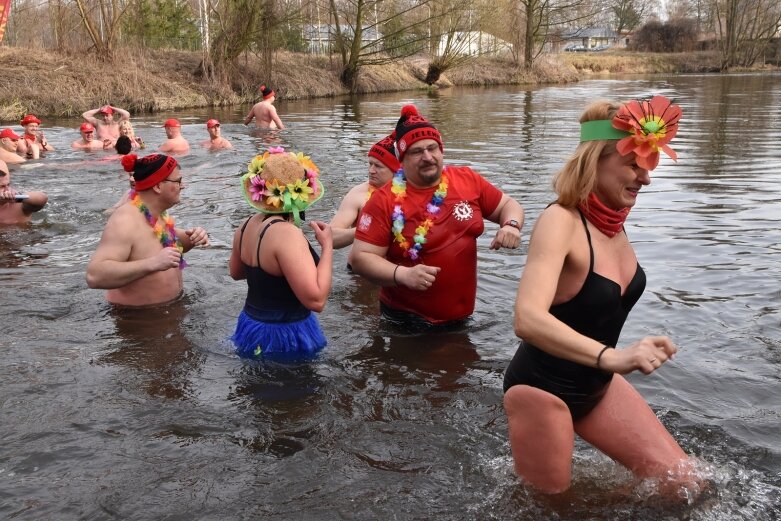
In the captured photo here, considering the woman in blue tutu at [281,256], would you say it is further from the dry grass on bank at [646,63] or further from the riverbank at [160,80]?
the dry grass on bank at [646,63]

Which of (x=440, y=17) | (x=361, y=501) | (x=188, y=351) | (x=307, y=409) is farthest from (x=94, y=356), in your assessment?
(x=440, y=17)

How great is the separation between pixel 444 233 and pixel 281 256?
4.19 feet

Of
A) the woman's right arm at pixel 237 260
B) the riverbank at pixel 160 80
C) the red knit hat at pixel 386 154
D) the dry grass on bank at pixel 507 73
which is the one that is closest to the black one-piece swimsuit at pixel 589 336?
the woman's right arm at pixel 237 260

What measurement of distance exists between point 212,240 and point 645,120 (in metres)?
6.62

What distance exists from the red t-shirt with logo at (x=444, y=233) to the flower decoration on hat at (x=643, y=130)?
2.37 m

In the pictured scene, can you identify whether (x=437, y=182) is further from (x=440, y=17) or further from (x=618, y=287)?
(x=440, y=17)

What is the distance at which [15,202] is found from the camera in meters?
8.97

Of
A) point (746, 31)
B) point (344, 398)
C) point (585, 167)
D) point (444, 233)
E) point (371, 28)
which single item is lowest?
point (344, 398)

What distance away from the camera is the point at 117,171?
43.3 ft

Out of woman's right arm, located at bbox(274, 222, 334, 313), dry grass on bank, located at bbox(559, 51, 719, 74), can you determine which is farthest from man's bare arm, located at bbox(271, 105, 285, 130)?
dry grass on bank, located at bbox(559, 51, 719, 74)

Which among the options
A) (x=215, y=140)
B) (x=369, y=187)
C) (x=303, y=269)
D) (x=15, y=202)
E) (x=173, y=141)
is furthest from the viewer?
(x=215, y=140)

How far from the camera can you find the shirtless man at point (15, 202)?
8602mm

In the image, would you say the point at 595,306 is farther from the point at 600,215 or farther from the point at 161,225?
the point at 161,225

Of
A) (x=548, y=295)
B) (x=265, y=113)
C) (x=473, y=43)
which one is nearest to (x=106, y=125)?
(x=265, y=113)
